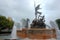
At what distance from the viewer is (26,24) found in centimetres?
2886

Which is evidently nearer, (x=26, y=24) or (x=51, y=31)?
(x=51, y=31)

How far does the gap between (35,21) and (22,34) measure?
4.00 m

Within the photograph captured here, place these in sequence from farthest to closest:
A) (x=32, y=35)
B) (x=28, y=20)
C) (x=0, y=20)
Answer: (x=0, y=20) → (x=28, y=20) → (x=32, y=35)

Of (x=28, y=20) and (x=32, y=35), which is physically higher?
(x=28, y=20)

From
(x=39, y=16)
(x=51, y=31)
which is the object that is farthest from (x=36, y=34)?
(x=39, y=16)

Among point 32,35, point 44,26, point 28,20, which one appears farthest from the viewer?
point 28,20

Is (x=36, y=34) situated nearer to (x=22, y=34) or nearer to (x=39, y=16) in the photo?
(x=22, y=34)

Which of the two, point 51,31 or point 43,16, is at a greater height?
point 43,16

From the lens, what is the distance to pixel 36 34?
2364 centimetres

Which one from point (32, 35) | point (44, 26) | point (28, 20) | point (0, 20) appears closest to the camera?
point (32, 35)

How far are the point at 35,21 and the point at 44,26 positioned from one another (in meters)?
1.47

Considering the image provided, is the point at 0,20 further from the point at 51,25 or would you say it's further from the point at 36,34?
the point at 36,34

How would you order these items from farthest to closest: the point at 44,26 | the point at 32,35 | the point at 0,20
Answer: the point at 0,20
the point at 44,26
the point at 32,35

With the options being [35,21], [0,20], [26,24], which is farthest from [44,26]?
[0,20]
